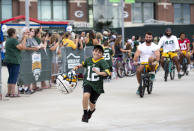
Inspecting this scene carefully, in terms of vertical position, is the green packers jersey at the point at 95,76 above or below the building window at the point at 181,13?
below

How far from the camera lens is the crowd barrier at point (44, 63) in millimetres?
15242

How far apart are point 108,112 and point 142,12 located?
2164 inches

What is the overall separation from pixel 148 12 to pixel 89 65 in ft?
187

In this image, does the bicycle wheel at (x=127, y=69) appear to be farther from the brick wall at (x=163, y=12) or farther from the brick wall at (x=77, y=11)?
the brick wall at (x=163, y=12)

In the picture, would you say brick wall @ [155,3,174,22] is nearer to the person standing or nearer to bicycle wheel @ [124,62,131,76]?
bicycle wheel @ [124,62,131,76]

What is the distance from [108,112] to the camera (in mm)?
10930

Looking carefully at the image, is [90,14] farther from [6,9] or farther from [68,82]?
[68,82]

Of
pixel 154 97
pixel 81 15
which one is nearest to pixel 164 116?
pixel 154 97

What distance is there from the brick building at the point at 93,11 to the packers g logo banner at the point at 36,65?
36494 mm

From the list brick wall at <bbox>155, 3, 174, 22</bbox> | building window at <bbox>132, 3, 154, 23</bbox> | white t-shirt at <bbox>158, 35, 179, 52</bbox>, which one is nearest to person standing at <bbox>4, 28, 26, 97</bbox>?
white t-shirt at <bbox>158, 35, 179, 52</bbox>

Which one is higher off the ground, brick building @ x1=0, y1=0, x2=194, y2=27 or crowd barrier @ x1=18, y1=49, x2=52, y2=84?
brick building @ x1=0, y1=0, x2=194, y2=27

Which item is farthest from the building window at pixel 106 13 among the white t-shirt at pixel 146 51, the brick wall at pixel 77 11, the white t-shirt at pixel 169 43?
the white t-shirt at pixel 146 51

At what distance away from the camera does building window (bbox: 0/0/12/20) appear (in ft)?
182

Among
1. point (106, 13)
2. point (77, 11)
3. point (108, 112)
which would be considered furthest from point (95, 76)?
point (106, 13)
